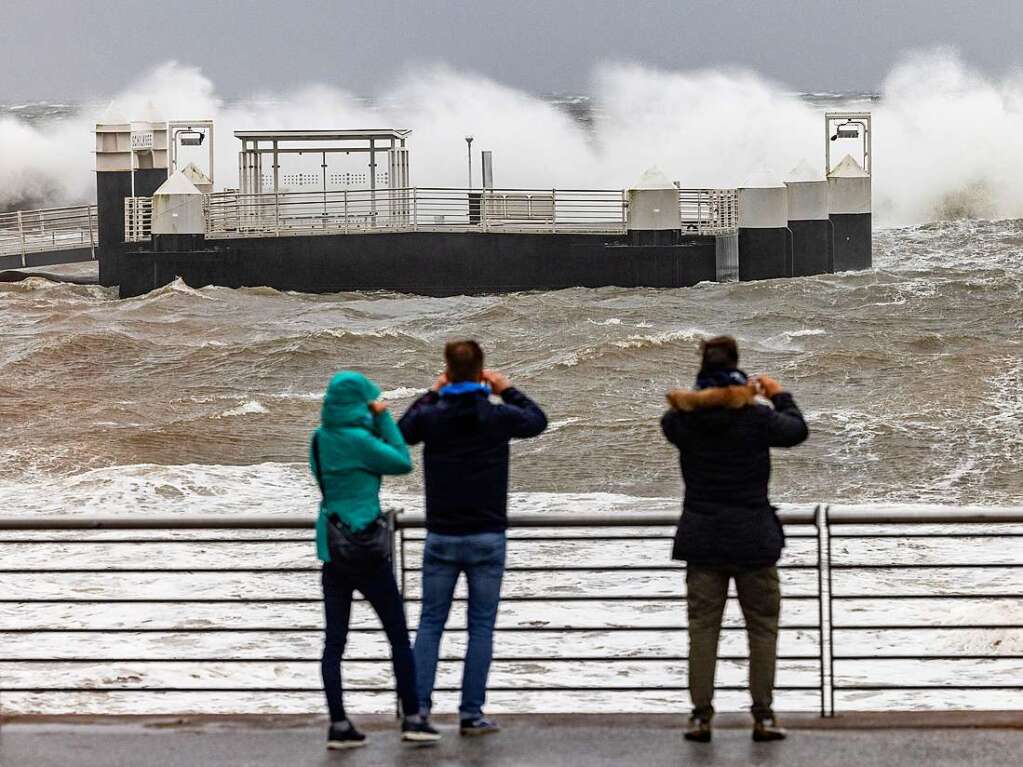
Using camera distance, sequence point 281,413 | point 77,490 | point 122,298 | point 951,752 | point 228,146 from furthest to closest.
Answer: point 228,146, point 122,298, point 281,413, point 77,490, point 951,752

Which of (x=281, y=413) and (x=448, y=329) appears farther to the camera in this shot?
(x=448, y=329)

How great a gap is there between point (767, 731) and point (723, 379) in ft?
3.89

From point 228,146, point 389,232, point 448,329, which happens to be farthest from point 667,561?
point 228,146

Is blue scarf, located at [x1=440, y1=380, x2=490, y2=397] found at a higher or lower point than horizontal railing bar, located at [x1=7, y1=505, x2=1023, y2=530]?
higher

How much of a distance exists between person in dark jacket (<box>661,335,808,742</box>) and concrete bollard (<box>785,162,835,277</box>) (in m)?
35.9

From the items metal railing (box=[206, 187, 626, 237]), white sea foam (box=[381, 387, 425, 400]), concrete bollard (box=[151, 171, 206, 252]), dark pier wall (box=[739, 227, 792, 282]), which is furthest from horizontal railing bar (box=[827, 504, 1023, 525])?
concrete bollard (box=[151, 171, 206, 252])

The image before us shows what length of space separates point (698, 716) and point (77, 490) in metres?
14.0

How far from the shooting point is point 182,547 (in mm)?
15266

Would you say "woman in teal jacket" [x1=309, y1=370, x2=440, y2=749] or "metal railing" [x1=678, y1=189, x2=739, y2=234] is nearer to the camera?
"woman in teal jacket" [x1=309, y1=370, x2=440, y2=749]

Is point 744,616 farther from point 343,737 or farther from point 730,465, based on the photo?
point 343,737

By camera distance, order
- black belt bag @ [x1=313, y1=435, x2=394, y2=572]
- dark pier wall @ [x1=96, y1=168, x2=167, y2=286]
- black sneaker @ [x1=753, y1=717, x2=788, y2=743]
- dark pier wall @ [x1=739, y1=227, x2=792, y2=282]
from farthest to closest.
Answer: dark pier wall @ [x1=96, y1=168, x2=167, y2=286] → dark pier wall @ [x1=739, y1=227, x2=792, y2=282] → black sneaker @ [x1=753, y1=717, x2=788, y2=743] → black belt bag @ [x1=313, y1=435, x2=394, y2=572]

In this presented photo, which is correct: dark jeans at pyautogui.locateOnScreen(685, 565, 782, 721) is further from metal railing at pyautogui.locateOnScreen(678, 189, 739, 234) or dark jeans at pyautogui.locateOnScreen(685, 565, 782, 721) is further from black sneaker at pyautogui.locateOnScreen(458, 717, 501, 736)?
metal railing at pyautogui.locateOnScreen(678, 189, 739, 234)

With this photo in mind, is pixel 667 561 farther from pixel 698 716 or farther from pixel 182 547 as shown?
pixel 698 716

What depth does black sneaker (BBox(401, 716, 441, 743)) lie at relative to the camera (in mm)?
5910
